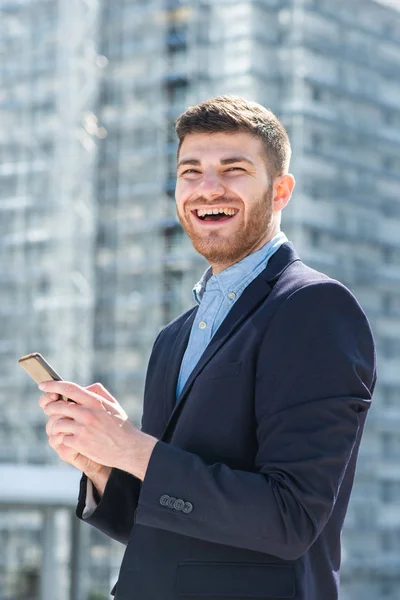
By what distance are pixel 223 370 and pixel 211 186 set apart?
0.45ft

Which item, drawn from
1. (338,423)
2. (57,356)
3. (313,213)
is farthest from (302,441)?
(57,356)

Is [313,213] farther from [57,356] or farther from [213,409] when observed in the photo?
[213,409]

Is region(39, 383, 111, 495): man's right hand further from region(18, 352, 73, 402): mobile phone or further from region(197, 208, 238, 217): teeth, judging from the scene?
region(197, 208, 238, 217): teeth

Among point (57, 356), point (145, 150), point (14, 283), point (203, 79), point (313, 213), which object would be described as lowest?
point (57, 356)

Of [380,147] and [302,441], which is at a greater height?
[380,147]

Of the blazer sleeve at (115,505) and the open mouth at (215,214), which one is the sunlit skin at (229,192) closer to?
the open mouth at (215,214)

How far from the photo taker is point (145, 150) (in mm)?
17125

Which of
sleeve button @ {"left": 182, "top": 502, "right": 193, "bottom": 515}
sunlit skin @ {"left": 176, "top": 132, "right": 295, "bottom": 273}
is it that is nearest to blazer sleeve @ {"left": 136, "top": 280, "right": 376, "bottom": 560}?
sleeve button @ {"left": 182, "top": 502, "right": 193, "bottom": 515}

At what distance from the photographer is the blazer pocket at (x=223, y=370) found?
2.14ft

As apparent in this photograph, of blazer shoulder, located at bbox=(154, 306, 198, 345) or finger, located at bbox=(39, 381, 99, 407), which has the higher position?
blazer shoulder, located at bbox=(154, 306, 198, 345)

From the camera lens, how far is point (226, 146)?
718 millimetres

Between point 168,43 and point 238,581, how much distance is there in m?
17.5

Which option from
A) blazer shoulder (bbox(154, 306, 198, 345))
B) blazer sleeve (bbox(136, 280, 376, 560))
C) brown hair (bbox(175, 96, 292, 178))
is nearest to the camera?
blazer sleeve (bbox(136, 280, 376, 560))

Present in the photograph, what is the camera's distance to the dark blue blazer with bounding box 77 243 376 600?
603 millimetres
